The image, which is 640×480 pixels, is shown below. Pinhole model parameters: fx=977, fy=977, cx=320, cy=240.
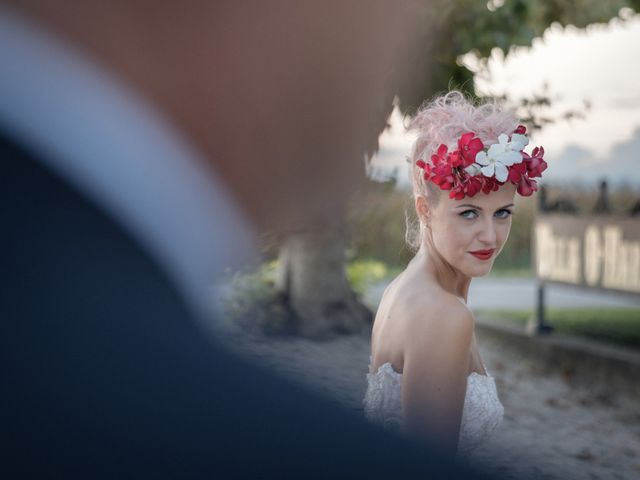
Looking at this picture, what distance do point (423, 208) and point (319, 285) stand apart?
4.73m

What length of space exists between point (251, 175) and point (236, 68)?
9 cm

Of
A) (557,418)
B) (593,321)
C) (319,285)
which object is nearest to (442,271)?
(319,285)

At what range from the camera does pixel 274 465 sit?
764 millimetres

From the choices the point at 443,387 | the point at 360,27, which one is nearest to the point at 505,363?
the point at 443,387

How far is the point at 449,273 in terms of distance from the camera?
1870 millimetres

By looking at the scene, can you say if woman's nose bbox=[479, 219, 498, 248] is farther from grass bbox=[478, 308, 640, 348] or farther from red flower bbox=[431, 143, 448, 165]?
grass bbox=[478, 308, 640, 348]

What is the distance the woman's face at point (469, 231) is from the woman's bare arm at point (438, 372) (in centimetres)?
12

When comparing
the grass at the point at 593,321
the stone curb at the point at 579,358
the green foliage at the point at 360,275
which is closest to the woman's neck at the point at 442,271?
the green foliage at the point at 360,275

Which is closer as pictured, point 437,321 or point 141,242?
point 141,242

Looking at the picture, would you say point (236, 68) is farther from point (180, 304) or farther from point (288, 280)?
point (288, 280)

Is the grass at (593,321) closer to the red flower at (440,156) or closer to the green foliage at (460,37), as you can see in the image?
the green foliage at (460,37)

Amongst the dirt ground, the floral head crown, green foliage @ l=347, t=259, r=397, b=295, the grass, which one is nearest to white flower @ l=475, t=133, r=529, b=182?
the floral head crown

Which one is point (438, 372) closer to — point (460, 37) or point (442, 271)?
point (442, 271)

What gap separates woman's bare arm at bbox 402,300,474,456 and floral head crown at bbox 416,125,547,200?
23cm
